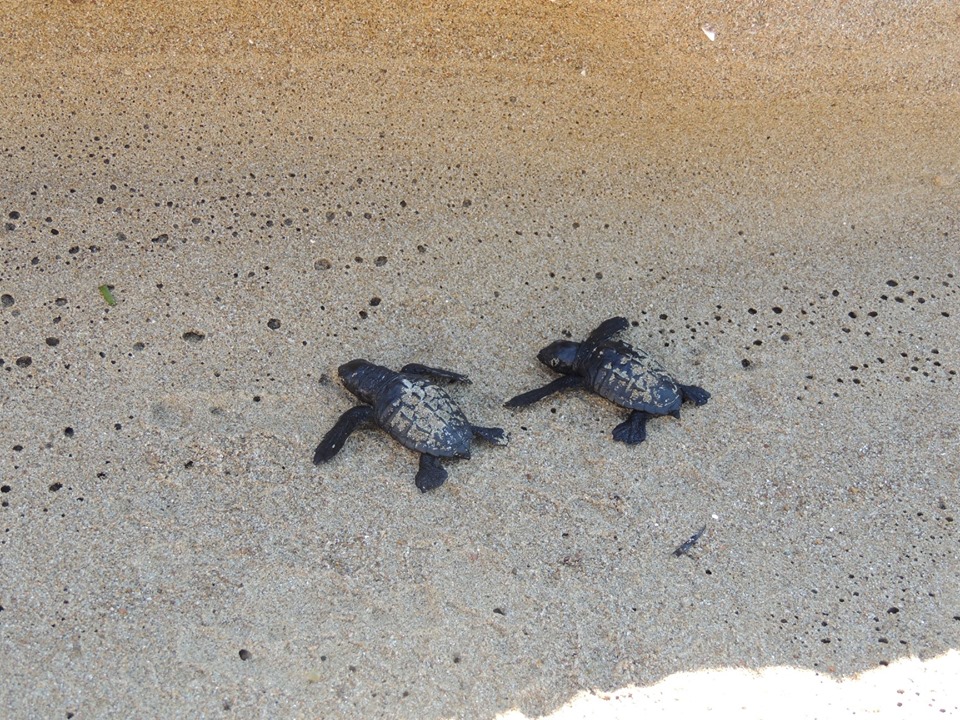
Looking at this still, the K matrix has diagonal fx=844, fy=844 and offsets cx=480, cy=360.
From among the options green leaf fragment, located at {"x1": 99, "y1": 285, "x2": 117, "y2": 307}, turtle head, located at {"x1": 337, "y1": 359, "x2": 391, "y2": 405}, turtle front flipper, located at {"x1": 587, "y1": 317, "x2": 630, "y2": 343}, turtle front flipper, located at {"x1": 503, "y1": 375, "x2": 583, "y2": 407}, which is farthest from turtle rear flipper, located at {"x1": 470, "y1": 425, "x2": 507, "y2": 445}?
green leaf fragment, located at {"x1": 99, "y1": 285, "x2": 117, "y2": 307}

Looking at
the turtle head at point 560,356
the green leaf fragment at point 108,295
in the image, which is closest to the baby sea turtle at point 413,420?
the turtle head at point 560,356

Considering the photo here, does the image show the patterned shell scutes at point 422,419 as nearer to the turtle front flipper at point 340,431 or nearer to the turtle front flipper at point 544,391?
the turtle front flipper at point 340,431

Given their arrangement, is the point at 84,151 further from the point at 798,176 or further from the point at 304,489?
the point at 798,176

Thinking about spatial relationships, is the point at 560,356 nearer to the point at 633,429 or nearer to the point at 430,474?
the point at 633,429

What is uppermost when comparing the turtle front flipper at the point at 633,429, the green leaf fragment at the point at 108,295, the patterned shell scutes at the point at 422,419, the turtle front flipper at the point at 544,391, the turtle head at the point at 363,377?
the green leaf fragment at the point at 108,295

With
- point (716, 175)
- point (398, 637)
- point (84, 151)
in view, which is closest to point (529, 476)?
point (398, 637)

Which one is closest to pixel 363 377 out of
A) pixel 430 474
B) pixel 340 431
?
pixel 340 431
